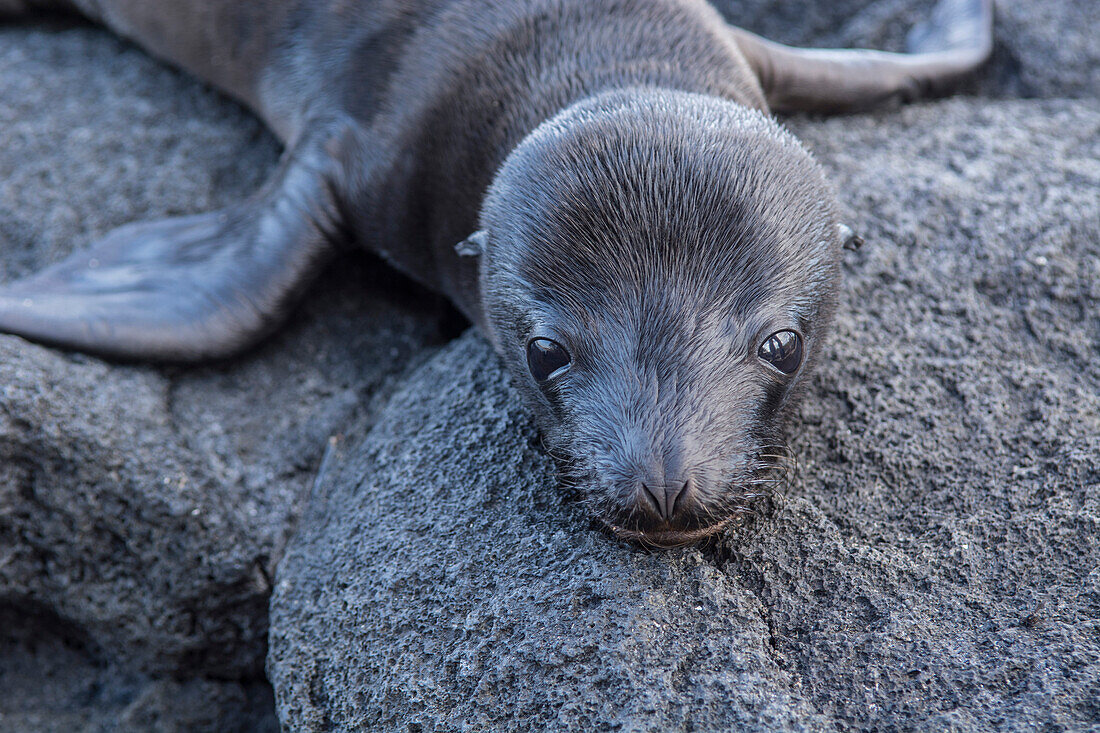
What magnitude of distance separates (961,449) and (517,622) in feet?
5.33

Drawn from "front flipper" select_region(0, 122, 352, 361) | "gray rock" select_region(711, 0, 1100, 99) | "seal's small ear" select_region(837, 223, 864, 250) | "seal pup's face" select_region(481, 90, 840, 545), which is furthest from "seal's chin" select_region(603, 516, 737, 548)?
"gray rock" select_region(711, 0, 1100, 99)

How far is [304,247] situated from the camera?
14.0 feet

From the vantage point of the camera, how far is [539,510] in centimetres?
295

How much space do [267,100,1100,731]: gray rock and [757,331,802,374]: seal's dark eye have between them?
37cm

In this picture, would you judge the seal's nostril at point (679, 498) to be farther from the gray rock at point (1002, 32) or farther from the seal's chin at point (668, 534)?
the gray rock at point (1002, 32)

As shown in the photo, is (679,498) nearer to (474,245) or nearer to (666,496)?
(666,496)

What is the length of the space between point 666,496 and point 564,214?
0.98m

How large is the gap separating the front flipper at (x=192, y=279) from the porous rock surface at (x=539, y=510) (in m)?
0.15

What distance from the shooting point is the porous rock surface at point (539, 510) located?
2.54m

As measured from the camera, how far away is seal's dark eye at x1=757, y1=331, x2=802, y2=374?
9.33 ft

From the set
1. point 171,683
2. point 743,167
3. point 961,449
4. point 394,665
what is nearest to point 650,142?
point 743,167

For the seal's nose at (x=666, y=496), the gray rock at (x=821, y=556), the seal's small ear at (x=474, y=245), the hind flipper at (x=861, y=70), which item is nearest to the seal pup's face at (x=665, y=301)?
the seal's nose at (x=666, y=496)

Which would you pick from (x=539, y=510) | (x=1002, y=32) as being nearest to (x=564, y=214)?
(x=539, y=510)

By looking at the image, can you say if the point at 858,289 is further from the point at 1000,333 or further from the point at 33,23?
the point at 33,23
